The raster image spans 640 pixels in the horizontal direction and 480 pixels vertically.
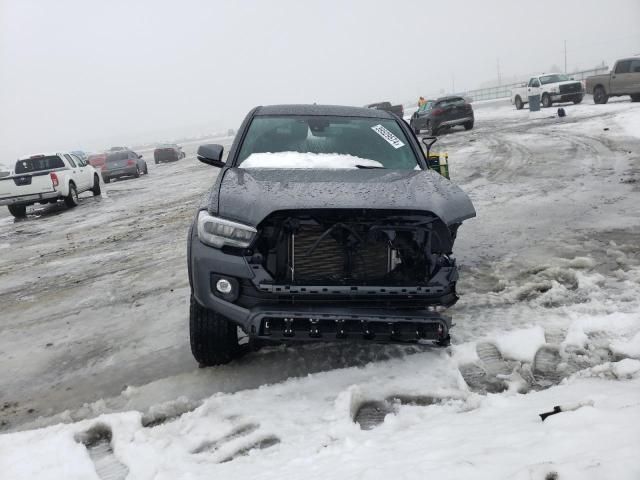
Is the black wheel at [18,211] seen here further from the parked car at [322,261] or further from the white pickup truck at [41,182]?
the parked car at [322,261]

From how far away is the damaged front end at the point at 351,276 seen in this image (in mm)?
2752

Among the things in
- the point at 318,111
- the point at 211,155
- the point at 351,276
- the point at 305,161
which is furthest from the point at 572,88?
the point at 351,276

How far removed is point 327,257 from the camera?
118 inches

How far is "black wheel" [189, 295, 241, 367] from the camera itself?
125 inches

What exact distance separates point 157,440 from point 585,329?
2928mm

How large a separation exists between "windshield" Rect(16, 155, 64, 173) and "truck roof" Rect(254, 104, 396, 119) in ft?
38.8

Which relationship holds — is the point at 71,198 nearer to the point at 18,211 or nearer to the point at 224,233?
the point at 18,211

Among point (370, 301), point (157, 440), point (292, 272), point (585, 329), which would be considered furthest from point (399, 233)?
point (157, 440)

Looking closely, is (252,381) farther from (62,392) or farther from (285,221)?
(62,392)

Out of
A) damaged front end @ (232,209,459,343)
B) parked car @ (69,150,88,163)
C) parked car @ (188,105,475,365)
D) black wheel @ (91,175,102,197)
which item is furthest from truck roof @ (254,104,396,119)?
black wheel @ (91,175,102,197)

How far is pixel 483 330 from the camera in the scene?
362 centimetres

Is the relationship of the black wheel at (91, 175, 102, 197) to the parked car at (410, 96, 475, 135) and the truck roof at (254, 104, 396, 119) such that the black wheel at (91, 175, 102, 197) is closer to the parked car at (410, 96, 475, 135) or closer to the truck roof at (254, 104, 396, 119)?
the parked car at (410, 96, 475, 135)

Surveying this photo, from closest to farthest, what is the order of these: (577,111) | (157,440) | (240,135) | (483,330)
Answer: (157,440)
(483,330)
(240,135)
(577,111)

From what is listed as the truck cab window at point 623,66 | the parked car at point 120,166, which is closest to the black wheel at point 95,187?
the parked car at point 120,166
